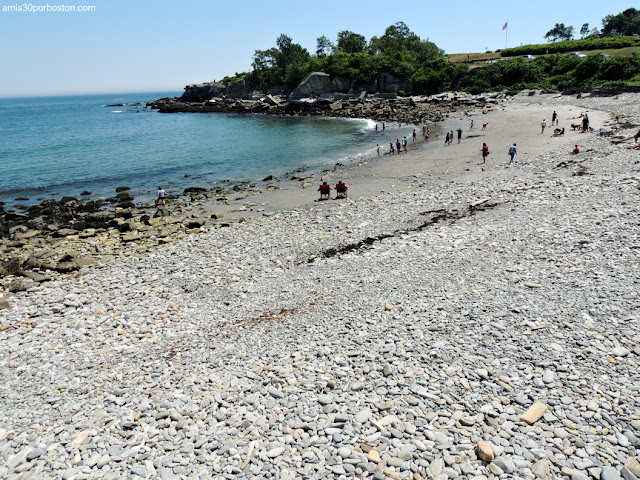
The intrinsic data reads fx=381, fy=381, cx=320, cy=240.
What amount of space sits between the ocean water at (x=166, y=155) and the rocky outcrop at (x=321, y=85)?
96.8 feet

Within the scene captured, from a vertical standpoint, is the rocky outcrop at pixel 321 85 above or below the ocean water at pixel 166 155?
above

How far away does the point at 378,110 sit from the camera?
82312 mm

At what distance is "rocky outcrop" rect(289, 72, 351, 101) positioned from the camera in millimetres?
103188

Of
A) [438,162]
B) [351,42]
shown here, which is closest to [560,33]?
[351,42]

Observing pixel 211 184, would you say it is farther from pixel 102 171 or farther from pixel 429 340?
pixel 429 340

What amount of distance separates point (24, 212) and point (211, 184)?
47.7 ft

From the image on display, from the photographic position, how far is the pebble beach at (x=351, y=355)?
7504 millimetres

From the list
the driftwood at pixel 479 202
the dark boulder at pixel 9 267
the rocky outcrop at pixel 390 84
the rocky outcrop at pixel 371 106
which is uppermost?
the rocky outcrop at pixel 390 84

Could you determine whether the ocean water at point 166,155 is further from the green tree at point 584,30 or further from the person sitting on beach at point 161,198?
the green tree at point 584,30

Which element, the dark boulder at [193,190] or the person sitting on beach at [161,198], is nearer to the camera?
the person sitting on beach at [161,198]

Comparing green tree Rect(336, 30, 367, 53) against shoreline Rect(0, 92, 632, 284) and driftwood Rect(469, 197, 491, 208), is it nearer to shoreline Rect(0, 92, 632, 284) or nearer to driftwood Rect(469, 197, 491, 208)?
shoreline Rect(0, 92, 632, 284)

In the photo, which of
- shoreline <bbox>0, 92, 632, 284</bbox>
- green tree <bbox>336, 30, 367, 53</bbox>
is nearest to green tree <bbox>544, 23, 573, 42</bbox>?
green tree <bbox>336, 30, 367, 53</bbox>

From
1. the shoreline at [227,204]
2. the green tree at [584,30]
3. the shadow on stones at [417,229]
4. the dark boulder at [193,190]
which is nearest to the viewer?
the shadow on stones at [417,229]

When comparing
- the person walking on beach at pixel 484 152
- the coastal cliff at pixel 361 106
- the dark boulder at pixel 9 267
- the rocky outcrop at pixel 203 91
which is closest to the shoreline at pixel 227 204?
the dark boulder at pixel 9 267
